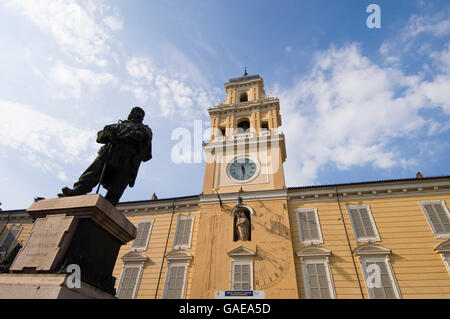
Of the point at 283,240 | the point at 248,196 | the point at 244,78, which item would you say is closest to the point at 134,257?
the point at 248,196

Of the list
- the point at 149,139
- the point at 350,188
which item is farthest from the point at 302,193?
the point at 149,139

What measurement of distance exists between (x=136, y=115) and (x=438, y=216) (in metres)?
17.0

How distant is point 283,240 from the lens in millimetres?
14234

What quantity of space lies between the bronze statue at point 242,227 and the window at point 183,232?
3.31 m

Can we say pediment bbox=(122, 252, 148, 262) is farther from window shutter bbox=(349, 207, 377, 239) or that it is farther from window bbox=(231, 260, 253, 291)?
window shutter bbox=(349, 207, 377, 239)

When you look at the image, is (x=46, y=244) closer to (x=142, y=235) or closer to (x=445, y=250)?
(x=142, y=235)

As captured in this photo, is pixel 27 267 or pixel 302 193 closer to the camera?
pixel 27 267

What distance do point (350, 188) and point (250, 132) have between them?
340 inches

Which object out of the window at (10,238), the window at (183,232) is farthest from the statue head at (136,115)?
the window at (10,238)

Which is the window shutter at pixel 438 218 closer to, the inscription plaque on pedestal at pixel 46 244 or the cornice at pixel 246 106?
the cornice at pixel 246 106

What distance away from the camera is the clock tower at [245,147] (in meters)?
17.7
